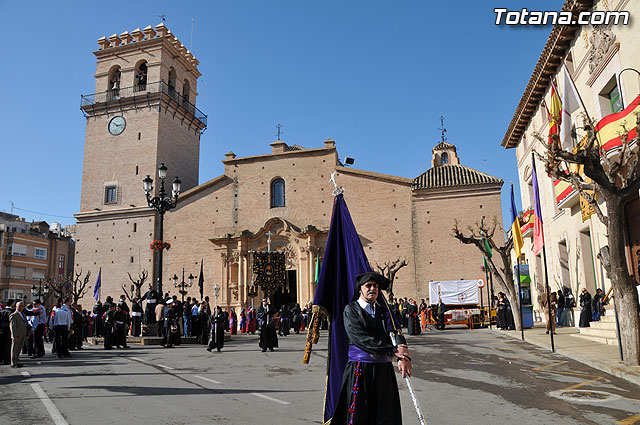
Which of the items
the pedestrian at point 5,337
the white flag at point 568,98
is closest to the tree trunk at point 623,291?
the white flag at point 568,98

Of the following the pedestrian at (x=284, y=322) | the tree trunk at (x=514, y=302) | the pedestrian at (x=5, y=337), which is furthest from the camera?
the pedestrian at (x=284, y=322)

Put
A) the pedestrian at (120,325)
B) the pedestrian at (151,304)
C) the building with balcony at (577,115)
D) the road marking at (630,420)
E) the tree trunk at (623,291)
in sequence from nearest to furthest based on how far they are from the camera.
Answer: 1. the road marking at (630,420)
2. the tree trunk at (623,291)
3. the building with balcony at (577,115)
4. the pedestrian at (120,325)
5. the pedestrian at (151,304)

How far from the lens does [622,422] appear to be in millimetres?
5582

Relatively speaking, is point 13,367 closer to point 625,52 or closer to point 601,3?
point 625,52

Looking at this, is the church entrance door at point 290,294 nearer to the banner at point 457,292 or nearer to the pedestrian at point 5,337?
the banner at point 457,292

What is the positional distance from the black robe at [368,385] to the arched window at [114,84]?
3815 cm

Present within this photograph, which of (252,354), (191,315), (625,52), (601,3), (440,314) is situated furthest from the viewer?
(440,314)

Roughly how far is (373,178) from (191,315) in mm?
17905

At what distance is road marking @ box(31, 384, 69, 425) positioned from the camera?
5.63 m

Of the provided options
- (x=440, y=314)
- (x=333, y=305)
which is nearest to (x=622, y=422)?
(x=333, y=305)

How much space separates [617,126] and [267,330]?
1122 cm

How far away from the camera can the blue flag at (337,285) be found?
202 inches

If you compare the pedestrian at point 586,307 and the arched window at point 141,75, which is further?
the arched window at point 141,75

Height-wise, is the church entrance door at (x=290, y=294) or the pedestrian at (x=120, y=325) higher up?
the church entrance door at (x=290, y=294)
